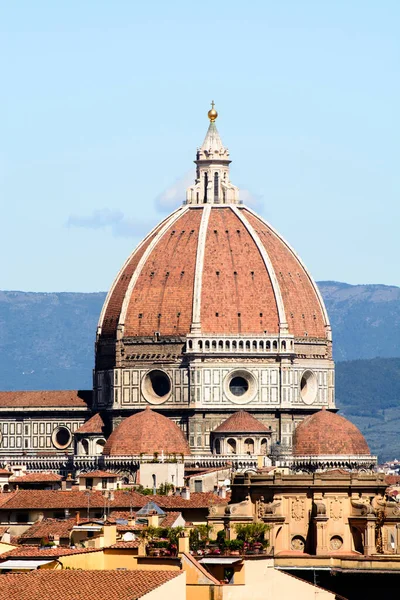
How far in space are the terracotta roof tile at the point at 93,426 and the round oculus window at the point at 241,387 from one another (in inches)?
314

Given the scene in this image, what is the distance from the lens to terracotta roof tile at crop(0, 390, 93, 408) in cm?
17175

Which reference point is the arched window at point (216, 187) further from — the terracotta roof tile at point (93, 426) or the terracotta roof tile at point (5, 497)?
the terracotta roof tile at point (5, 497)

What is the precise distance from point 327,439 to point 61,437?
73.5 ft

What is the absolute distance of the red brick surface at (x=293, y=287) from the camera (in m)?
165

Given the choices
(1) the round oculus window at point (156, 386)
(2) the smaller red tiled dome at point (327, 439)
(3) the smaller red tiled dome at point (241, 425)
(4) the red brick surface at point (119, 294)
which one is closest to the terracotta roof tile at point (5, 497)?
(3) the smaller red tiled dome at point (241, 425)

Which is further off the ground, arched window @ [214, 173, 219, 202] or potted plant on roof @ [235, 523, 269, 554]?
arched window @ [214, 173, 219, 202]

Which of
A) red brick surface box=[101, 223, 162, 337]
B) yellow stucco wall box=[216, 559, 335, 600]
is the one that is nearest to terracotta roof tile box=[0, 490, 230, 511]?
yellow stucco wall box=[216, 559, 335, 600]

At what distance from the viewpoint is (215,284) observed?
539 ft

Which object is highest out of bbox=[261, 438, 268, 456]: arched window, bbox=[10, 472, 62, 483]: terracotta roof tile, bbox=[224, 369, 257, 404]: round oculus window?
bbox=[224, 369, 257, 404]: round oculus window

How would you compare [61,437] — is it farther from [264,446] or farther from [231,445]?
[264,446]

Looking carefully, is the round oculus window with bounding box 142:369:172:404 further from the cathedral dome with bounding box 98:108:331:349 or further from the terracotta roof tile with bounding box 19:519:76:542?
the terracotta roof tile with bounding box 19:519:76:542

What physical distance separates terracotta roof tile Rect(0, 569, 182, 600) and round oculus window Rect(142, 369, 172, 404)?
393 ft

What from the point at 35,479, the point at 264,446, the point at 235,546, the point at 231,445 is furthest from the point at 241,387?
the point at 235,546

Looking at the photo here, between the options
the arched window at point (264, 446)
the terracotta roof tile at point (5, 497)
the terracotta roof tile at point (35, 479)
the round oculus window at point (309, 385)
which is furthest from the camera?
the round oculus window at point (309, 385)
